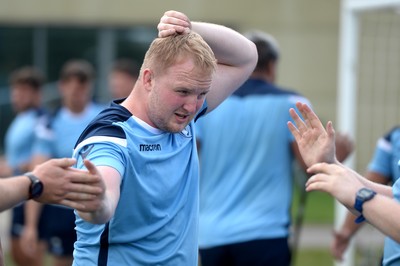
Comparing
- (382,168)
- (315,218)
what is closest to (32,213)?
(382,168)

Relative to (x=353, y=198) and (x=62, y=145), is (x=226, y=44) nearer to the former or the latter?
(x=353, y=198)

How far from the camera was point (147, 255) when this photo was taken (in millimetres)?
4121

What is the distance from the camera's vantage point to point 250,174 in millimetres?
6902

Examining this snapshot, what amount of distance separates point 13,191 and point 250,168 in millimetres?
3608

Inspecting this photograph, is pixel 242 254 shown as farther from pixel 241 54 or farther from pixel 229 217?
pixel 241 54

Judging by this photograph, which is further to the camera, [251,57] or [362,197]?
[251,57]

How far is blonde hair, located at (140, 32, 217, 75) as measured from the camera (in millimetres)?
4062

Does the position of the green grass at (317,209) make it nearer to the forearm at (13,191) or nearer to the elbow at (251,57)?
the elbow at (251,57)

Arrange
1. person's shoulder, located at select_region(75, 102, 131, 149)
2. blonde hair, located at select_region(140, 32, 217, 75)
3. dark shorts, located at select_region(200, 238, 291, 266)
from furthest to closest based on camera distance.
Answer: dark shorts, located at select_region(200, 238, 291, 266) < blonde hair, located at select_region(140, 32, 217, 75) < person's shoulder, located at select_region(75, 102, 131, 149)

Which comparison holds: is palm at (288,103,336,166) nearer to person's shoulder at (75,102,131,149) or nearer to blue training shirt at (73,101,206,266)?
blue training shirt at (73,101,206,266)

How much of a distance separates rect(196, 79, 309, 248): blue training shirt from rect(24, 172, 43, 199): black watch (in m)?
3.42

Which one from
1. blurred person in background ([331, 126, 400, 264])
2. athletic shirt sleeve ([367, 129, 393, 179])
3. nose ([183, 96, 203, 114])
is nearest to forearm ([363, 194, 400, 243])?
nose ([183, 96, 203, 114])

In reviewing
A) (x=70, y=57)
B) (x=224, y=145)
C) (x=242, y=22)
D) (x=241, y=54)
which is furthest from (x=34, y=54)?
(x=241, y=54)

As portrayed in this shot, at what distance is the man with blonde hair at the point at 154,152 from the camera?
13.2 feet
